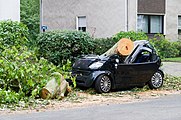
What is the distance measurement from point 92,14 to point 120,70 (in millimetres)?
16371

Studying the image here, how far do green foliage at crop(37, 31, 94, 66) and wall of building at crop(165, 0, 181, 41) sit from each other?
15.4 metres

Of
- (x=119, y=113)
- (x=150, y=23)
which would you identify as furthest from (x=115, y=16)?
(x=119, y=113)

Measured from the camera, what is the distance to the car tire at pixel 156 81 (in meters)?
13.8

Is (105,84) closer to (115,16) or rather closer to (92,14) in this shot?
(115,16)

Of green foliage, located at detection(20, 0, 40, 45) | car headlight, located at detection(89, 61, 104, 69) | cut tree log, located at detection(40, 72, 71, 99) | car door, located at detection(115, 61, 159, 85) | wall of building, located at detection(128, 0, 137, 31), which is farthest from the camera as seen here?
green foliage, located at detection(20, 0, 40, 45)

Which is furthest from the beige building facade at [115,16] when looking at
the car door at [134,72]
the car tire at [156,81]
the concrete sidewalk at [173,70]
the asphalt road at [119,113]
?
the asphalt road at [119,113]

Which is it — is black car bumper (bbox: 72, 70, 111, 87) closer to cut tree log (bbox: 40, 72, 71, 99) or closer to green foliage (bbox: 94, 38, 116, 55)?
cut tree log (bbox: 40, 72, 71, 99)

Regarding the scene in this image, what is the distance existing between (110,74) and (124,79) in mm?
535

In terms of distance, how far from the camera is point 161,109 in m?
9.81

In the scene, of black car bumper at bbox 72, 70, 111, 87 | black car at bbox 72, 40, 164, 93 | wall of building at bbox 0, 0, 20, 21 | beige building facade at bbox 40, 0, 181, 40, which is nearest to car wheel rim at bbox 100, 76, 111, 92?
black car at bbox 72, 40, 164, 93

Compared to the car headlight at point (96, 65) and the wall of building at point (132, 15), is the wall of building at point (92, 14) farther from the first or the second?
the car headlight at point (96, 65)

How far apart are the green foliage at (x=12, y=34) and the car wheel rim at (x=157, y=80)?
519cm

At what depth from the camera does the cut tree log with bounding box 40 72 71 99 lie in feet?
37.9

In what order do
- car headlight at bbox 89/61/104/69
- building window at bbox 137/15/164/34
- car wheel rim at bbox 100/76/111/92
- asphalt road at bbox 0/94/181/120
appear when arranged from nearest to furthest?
1. asphalt road at bbox 0/94/181/120
2. car wheel rim at bbox 100/76/111/92
3. car headlight at bbox 89/61/104/69
4. building window at bbox 137/15/164/34
